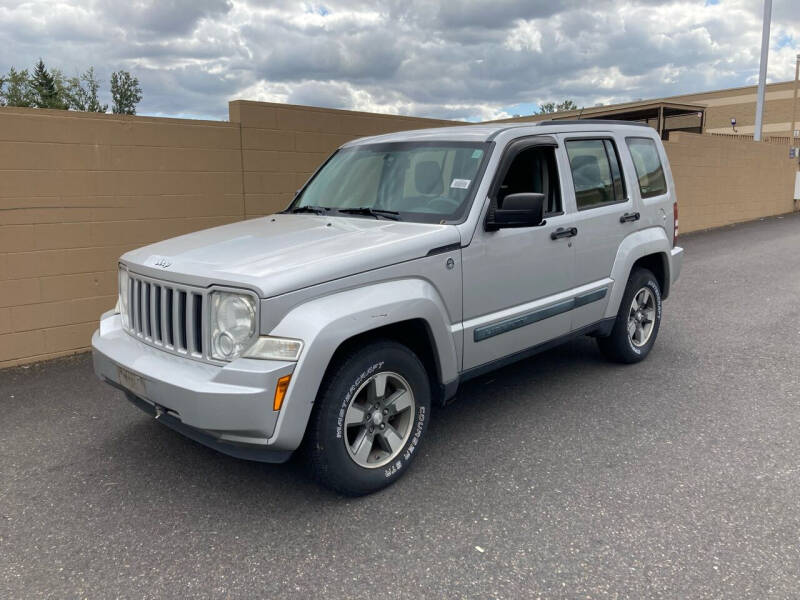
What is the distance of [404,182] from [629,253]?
80.1 inches

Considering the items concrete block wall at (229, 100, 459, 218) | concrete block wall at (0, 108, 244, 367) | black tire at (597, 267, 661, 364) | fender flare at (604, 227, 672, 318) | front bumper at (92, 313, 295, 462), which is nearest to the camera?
front bumper at (92, 313, 295, 462)

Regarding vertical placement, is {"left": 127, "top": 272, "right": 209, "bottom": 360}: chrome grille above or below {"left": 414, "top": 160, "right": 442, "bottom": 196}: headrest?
below

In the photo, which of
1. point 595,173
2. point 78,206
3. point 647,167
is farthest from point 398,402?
point 78,206

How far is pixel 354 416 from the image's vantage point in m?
3.41

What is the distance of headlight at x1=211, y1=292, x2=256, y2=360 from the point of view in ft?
10.2

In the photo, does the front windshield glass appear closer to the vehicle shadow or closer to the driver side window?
the driver side window

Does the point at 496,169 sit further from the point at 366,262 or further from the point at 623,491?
the point at 623,491

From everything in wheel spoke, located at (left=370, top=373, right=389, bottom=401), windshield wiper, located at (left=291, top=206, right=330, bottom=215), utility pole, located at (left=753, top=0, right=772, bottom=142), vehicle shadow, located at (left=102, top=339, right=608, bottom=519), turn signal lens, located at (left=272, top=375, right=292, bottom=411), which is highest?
utility pole, located at (left=753, top=0, right=772, bottom=142)

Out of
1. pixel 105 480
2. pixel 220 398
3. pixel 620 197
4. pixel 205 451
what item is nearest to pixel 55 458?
pixel 105 480

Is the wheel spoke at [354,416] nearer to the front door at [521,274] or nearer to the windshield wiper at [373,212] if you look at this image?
the front door at [521,274]

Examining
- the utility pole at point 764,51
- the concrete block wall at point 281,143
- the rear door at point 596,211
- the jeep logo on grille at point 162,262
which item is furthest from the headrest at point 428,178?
the utility pole at point 764,51

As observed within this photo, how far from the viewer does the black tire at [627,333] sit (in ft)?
17.8

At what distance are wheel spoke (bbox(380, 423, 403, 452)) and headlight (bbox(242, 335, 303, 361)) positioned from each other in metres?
0.81

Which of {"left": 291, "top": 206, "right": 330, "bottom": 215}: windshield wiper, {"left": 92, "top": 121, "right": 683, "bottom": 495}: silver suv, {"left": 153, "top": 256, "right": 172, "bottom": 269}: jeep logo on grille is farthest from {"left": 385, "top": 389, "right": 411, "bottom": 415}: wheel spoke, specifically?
{"left": 291, "top": 206, "right": 330, "bottom": 215}: windshield wiper
